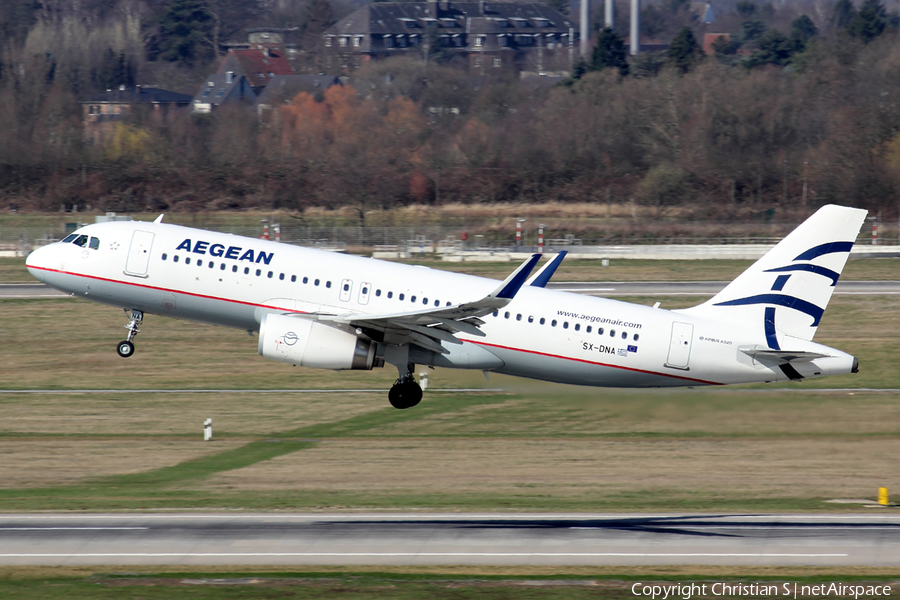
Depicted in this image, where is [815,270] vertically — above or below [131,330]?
above

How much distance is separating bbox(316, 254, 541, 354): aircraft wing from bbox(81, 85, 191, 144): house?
303 feet

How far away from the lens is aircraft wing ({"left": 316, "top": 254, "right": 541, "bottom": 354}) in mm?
31094

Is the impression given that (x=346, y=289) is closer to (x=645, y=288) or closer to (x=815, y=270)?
(x=815, y=270)

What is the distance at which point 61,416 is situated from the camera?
45656 millimetres

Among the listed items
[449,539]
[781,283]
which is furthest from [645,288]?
[449,539]

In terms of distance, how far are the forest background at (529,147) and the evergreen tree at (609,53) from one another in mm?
933

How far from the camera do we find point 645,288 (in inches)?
2815

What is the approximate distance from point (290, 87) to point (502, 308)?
421 feet

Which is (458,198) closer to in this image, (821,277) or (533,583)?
(821,277)

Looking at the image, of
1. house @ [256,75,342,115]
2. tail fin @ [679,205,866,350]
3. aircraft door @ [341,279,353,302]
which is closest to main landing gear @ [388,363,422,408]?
aircraft door @ [341,279,353,302]

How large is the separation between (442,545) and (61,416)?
21797 mm

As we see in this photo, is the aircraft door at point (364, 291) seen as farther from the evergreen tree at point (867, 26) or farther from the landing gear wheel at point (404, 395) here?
the evergreen tree at point (867, 26)

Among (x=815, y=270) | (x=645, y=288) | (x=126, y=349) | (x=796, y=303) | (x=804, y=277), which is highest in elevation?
(x=815, y=270)

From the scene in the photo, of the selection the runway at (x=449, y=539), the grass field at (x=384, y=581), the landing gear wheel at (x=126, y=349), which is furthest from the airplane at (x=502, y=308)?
the grass field at (x=384, y=581)
